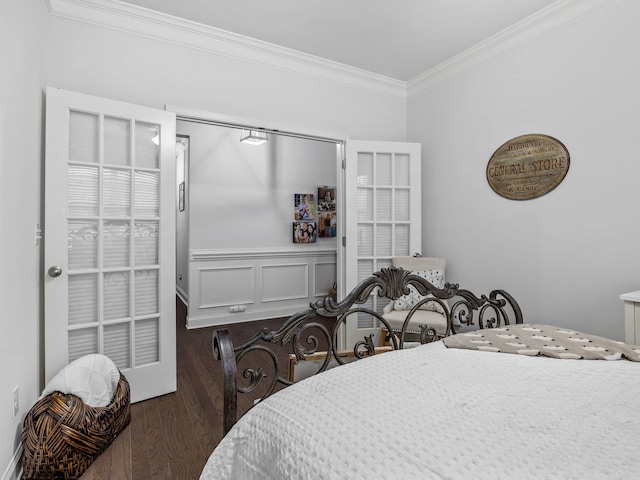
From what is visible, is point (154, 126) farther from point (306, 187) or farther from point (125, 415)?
point (306, 187)

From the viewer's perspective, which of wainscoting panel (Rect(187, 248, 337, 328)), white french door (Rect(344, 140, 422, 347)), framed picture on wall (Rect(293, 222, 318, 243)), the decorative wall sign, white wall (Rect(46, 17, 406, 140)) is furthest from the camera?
framed picture on wall (Rect(293, 222, 318, 243))

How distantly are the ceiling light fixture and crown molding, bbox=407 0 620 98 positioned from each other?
6.13ft

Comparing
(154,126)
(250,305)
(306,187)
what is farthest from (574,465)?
(306,187)

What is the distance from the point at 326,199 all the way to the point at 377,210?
186 cm

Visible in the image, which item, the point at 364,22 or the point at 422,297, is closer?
the point at 364,22

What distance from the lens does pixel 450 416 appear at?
792 millimetres

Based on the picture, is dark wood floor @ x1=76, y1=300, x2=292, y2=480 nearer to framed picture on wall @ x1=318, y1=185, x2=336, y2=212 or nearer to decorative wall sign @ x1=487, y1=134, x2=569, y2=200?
decorative wall sign @ x1=487, y1=134, x2=569, y2=200

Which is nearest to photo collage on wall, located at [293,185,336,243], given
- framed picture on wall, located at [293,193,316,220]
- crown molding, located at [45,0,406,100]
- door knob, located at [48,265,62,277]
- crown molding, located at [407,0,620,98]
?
framed picture on wall, located at [293,193,316,220]

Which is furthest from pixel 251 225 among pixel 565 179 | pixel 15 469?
pixel 565 179

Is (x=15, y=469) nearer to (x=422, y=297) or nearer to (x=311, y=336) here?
(x=311, y=336)

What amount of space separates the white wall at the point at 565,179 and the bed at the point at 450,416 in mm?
1306

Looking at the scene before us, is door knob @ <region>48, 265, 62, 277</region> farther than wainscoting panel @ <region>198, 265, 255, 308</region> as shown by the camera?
No

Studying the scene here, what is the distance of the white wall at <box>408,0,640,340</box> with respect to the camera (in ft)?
7.12

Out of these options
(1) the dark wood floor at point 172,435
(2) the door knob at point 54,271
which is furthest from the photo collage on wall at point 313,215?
(2) the door knob at point 54,271
